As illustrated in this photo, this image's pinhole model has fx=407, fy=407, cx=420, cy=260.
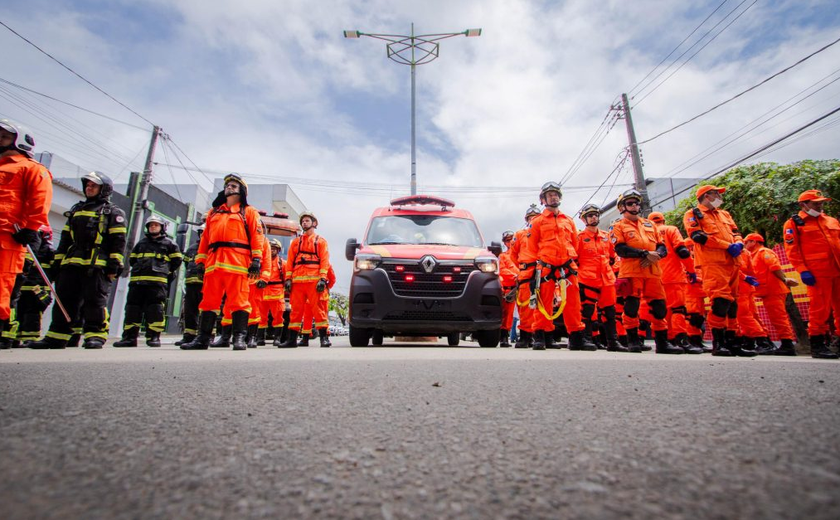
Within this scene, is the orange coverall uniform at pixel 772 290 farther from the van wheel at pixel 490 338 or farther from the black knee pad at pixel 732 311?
the van wheel at pixel 490 338

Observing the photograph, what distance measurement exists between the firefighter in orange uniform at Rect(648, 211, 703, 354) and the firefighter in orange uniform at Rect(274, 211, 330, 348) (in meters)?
5.25

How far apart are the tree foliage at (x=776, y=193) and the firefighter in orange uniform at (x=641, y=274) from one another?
17.6ft

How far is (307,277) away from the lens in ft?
22.1

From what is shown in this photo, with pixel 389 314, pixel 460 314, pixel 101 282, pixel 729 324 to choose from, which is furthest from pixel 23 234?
pixel 729 324

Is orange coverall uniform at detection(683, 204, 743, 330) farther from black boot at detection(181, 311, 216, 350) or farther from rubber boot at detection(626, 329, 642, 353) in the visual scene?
black boot at detection(181, 311, 216, 350)

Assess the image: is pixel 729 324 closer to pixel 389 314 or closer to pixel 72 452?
pixel 389 314

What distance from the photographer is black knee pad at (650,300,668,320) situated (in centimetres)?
540

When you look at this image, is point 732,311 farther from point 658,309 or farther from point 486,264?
point 486,264

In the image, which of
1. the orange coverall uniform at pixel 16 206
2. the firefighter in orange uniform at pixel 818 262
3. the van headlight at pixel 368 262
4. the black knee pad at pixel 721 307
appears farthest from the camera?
the van headlight at pixel 368 262

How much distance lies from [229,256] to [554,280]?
439cm

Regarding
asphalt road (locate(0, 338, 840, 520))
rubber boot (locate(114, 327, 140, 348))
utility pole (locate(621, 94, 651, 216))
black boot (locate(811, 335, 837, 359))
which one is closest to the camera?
asphalt road (locate(0, 338, 840, 520))

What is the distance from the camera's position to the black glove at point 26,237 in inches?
157

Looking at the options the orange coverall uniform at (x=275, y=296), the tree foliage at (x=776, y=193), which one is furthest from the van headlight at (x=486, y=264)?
the tree foliage at (x=776, y=193)

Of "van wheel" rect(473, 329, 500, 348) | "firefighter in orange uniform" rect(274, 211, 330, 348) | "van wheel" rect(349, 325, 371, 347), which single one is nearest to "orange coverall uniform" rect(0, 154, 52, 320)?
"firefighter in orange uniform" rect(274, 211, 330, 348)
